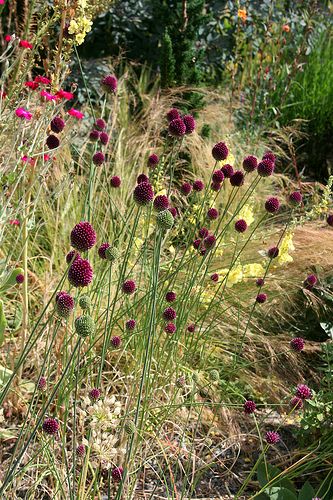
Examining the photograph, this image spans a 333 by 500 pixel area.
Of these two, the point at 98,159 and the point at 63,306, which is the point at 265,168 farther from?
the point at 63,306

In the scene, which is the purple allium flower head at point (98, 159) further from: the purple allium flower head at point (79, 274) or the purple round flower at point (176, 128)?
the purple allium flower head at point (79, 274)

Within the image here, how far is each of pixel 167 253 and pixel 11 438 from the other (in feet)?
5.25

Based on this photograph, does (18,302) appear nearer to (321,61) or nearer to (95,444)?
(95,444)

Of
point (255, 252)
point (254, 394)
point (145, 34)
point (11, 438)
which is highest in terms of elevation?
point (145, 34)

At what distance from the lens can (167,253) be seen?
3.85 m

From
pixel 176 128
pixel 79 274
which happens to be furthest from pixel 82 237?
pixel 176 128

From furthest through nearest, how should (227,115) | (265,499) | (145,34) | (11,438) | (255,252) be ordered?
(145,34) → (227,115) → (255,252) → (11,438) → (265,499)

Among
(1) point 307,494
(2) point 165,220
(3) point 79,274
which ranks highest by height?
(2) point 165,220

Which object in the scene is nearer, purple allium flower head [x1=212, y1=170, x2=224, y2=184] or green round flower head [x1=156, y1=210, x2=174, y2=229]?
green round flower head [x1=156, y1=210, x2=174, y2=229]

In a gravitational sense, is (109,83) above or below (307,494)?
above

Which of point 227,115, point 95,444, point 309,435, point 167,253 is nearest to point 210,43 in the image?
point 227,115

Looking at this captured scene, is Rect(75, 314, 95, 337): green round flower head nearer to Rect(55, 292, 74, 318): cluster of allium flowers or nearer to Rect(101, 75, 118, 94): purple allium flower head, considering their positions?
Rect(55, 292, 74, 318): cluster of allium flowers

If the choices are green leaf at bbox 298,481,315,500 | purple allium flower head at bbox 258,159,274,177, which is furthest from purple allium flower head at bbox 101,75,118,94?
A: green leaf at bbox 298,481,315,500

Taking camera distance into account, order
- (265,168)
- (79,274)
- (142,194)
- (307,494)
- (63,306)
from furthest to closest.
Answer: (265,168)
(307,494)
(142,194)
(63,306)
(79,274)
